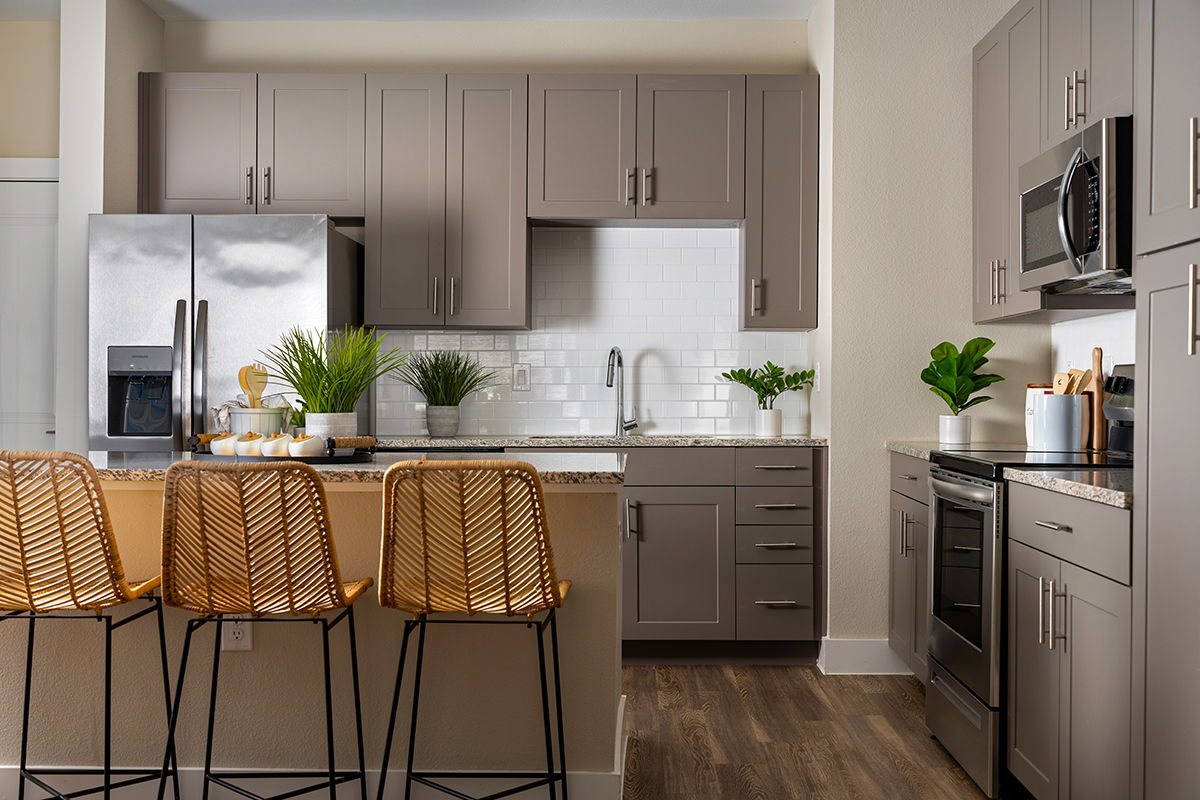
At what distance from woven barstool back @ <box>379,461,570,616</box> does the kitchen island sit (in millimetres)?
401

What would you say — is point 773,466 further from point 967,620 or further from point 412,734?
point 412,734

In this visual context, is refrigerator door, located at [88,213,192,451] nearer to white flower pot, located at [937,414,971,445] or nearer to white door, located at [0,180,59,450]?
white door, located at [0,180,59,450]

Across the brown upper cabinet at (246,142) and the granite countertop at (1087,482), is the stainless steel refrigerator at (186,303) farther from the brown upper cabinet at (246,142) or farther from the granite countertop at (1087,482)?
the granite countertop at (1087,482)

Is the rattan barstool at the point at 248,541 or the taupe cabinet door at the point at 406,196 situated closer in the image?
the rattan barstool at the point at 248,541

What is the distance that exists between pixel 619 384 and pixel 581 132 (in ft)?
3.79

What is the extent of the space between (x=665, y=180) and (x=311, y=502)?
8.08ft

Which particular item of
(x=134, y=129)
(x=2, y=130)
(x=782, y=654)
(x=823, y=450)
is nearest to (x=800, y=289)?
(x=823, y=450)

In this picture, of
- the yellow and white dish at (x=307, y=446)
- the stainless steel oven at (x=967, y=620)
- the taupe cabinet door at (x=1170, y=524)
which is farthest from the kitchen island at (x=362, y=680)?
the taupe cabinet door at (x=1170, y=524)

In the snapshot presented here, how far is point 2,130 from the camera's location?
3838 mm

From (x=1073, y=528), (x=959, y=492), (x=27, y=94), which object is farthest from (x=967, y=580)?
(x=27, y=94)

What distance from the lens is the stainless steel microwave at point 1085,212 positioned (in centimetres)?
219

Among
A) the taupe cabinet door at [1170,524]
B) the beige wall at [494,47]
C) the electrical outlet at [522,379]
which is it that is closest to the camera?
the taupe cabinet door at [1170,524]

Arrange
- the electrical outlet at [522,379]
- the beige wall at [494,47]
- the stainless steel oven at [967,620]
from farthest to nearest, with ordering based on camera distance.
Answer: the electrical outlet at [522,379]
the beige wall at [494,47]
the stainless steel oven at [967,620]

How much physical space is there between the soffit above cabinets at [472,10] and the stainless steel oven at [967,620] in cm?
235
